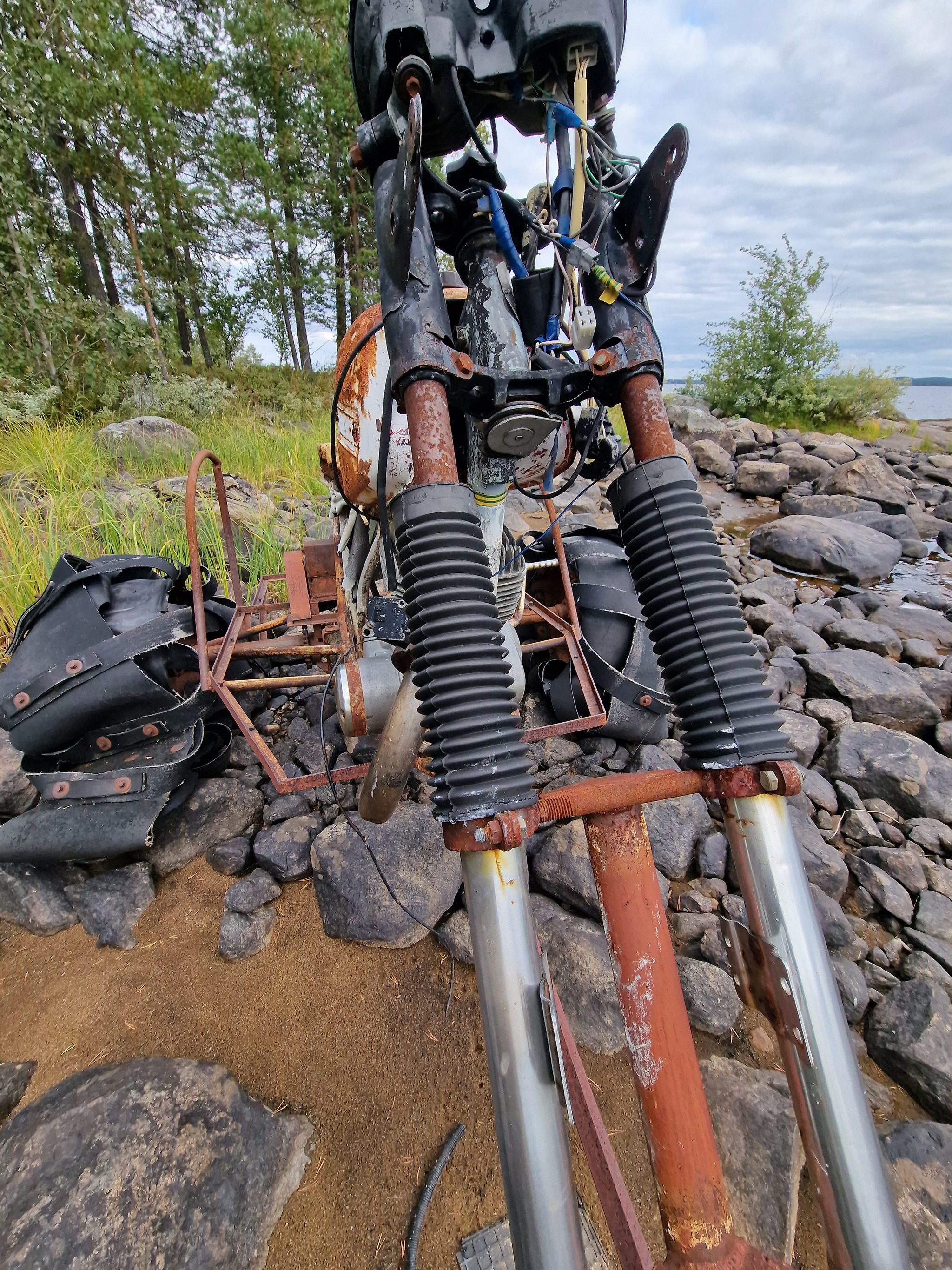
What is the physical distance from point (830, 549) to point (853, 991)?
15.5ft

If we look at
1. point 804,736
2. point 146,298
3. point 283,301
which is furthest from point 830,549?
point 283,301

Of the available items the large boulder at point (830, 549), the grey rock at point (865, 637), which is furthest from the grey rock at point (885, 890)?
the large boulder at point (830, 549)

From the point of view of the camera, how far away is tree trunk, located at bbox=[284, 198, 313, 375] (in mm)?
15227

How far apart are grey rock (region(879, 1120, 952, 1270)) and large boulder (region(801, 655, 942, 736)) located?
198 centimetres

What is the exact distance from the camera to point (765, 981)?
98cm

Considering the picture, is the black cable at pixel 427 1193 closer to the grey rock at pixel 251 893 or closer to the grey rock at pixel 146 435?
the grey rock at pixel 251 893

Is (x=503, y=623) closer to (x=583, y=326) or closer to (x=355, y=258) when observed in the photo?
(x=583, y=326)

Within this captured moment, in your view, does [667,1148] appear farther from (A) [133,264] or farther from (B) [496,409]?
(A) [133,264]

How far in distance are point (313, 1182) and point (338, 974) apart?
1.87 feet

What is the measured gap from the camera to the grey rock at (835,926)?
77.4 inches

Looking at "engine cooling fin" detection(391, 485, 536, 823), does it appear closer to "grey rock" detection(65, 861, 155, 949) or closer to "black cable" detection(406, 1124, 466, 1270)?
"black cable" detection(406, 1124, 466, 1270)

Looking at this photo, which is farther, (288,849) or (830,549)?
(830,549)

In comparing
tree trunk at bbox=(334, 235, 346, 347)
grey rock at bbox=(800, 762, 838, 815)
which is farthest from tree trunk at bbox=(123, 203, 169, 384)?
grey rock at bbox=(800, 762, 838, 815)

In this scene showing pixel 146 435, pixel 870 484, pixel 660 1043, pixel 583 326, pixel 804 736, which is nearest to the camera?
pixel 660 1043
